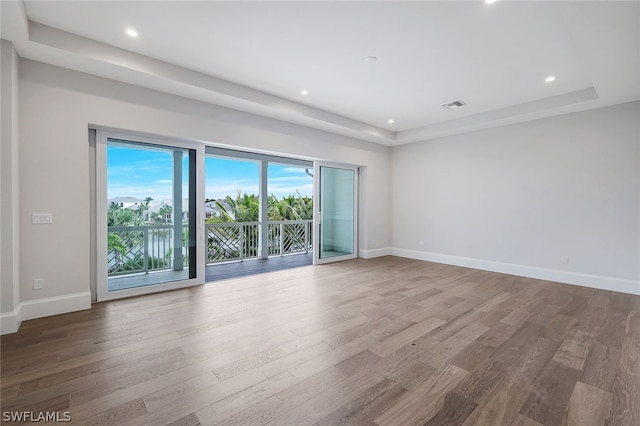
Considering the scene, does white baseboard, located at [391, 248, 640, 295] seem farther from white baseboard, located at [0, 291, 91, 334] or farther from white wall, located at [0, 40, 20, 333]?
white wall, located at [0, 40, 20, 333]

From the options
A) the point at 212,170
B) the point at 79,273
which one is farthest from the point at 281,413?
the point at 212,170

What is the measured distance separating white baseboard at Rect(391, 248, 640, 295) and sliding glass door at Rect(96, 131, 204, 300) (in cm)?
503

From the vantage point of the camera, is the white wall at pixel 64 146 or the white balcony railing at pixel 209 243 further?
the white balcony railing at pixel 209 243

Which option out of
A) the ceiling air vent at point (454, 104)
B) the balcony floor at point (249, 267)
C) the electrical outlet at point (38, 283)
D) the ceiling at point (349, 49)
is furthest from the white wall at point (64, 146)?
the ceiling air vent at point (454, 104)

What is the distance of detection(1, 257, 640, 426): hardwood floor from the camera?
68.1 inches

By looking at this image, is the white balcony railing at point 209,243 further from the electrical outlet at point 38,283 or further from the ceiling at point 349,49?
the ceiling at point 349,49

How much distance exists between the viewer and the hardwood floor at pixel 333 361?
1.73 m

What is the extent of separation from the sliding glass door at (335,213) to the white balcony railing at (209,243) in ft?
5.81

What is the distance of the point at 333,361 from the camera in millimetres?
2268

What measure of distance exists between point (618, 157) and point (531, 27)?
3.06m

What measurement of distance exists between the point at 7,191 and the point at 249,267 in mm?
3889

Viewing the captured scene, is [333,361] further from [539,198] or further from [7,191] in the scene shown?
[539,198]

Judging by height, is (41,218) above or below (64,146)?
below

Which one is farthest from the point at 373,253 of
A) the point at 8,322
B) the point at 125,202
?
the point at 8,322
